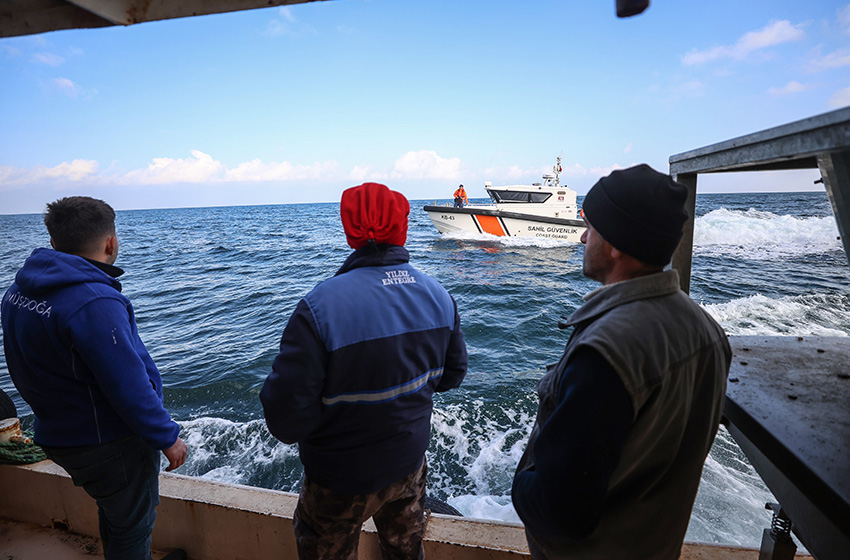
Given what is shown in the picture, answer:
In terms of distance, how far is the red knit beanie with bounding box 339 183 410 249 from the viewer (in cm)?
159

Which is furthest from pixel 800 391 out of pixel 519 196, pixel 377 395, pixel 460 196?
pixel 460 196

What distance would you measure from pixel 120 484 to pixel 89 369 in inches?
21.2

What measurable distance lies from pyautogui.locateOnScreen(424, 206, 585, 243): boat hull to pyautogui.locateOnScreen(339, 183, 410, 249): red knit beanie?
19.1m

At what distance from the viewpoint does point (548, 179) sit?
70.5ft

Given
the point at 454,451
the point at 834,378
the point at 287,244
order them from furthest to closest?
the point at 287,244, the point at 454,451, the point at 834,378

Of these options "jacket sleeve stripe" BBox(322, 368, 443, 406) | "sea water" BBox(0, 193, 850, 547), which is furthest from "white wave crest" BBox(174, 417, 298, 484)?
"jacket sleeve stripe" BBox(322, 368, 443, 406)

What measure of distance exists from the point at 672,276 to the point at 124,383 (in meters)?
1.92

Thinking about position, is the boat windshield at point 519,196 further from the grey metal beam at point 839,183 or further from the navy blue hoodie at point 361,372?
the grey metal beam at point 839,183

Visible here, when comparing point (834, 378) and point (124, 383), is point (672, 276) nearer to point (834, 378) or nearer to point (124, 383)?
point (834, 378)

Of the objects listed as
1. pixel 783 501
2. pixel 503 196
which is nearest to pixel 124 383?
pixel 783 501

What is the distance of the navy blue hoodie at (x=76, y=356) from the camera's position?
5.32 feet

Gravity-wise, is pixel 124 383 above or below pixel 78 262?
below

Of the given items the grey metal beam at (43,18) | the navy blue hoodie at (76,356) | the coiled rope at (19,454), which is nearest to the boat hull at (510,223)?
the coiled rope at (19,454)

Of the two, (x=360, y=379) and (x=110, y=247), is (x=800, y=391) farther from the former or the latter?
(x=110, y=247)
